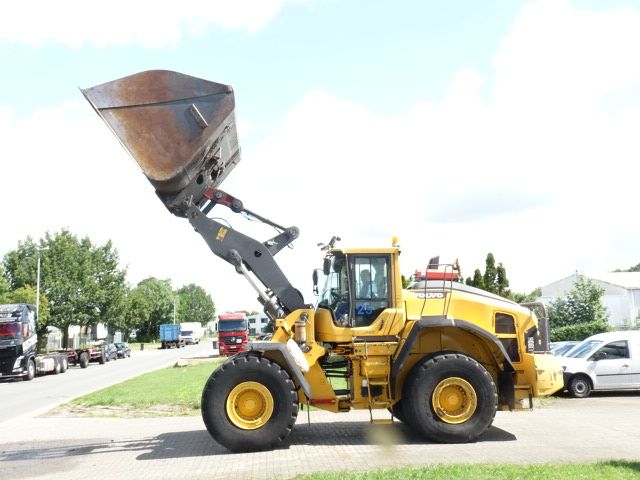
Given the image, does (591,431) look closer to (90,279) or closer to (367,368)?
(367,368)

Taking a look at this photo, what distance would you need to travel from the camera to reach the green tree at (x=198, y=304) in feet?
568

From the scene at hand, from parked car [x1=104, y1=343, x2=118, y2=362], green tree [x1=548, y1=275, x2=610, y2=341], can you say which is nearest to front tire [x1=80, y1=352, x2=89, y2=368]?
parked car [x1=104, y1=343, x2=118, y2=362]

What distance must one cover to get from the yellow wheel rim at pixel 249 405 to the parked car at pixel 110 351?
39400 mm

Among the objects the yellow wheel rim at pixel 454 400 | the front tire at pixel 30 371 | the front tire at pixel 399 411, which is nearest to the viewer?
the yellow wheel rim at pixel 454 400

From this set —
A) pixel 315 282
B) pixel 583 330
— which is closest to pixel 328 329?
pixel 315 282

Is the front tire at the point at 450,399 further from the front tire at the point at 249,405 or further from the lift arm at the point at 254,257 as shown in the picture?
the lift arm at the point at 254,257

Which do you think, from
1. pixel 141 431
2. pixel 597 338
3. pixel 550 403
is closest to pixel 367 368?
pixel 141 431

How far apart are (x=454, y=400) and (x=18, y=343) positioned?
2544cm

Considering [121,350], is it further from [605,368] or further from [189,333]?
[605,368]

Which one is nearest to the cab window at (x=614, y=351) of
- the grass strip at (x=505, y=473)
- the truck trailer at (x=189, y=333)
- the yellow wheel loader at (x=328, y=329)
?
the yellow wheel loader at (x=328, y=329)

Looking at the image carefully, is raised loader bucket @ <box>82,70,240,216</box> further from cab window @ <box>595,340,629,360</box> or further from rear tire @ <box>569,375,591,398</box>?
cab window @ <box>595,340,629,360</box>

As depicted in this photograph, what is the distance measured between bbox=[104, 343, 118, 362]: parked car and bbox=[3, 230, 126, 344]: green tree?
5.72 m

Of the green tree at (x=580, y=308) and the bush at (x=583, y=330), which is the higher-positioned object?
the green tree at (x=580, y=308)

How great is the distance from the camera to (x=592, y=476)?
760 centimetres
